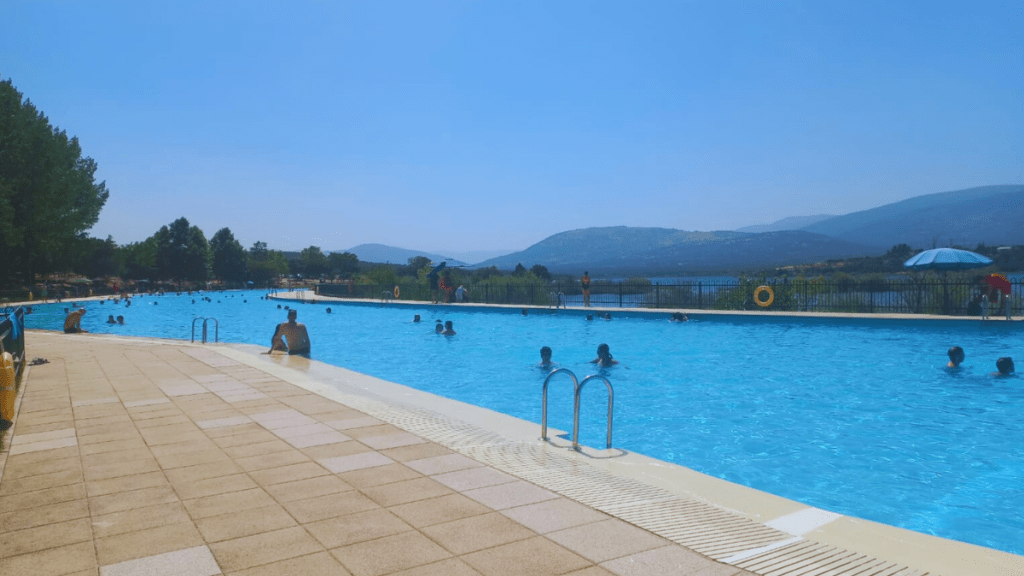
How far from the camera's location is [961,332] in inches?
693

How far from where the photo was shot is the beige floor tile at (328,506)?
4.22 metres

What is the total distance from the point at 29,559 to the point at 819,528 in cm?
466

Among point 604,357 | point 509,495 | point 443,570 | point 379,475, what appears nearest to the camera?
point 443,570

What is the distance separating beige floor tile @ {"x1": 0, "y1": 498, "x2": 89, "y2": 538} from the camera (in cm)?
412

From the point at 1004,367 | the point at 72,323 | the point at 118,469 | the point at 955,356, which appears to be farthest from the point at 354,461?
the point at 72,323

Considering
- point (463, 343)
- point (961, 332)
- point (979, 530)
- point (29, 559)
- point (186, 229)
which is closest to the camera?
point (29, 559)

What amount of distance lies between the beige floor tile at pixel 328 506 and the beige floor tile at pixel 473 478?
2.16 feet

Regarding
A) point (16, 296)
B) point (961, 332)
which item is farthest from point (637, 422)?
point (16, 296)

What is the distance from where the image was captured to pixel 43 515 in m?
4.29

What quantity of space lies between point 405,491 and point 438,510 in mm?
499

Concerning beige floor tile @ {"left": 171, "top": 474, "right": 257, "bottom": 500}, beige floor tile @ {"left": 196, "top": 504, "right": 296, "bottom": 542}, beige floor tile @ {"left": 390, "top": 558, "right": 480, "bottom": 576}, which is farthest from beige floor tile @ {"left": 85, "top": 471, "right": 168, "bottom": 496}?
beige floor tile @ {"left": 390, "top": 558, "right": 480, "bottom": 576}

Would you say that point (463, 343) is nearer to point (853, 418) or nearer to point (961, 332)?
point (853, 418)

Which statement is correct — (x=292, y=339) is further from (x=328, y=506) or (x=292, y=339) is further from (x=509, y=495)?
(x=509, y=495)

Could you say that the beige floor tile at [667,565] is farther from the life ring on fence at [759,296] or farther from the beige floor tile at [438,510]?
the life ring on fence at [759,296]
